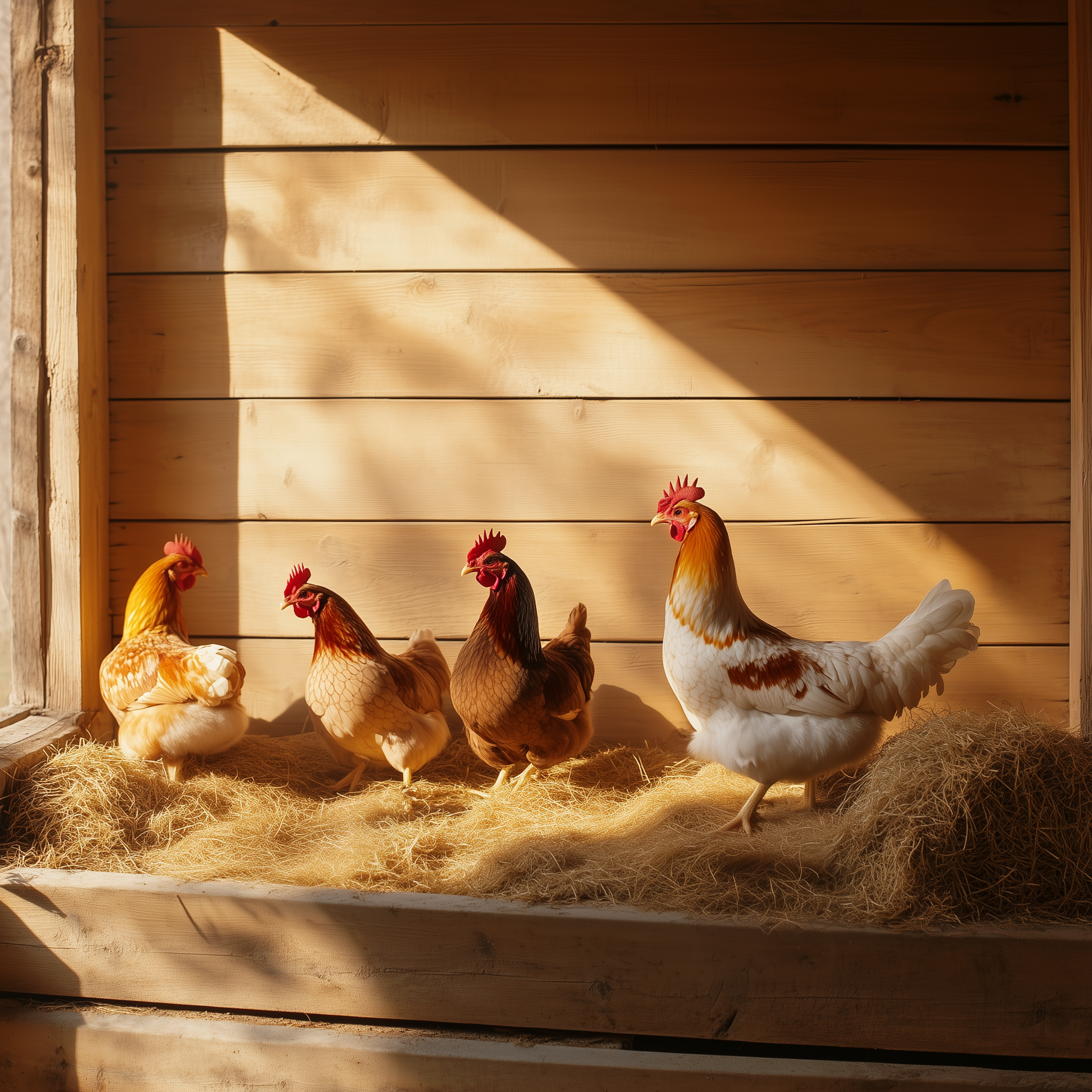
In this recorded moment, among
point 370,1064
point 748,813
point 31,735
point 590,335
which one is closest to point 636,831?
point 748,813

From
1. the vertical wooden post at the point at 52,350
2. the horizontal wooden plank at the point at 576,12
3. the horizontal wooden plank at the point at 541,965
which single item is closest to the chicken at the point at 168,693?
the vertical wooden post at the point at 52,350

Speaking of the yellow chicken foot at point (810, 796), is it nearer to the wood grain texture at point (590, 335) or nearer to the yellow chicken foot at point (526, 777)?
the yellow chicken foot at point (526, 777)

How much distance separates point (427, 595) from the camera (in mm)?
2453

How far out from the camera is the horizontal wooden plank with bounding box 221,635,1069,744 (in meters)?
2.32

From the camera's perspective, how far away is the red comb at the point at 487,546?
2.10 m

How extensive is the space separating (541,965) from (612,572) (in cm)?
121

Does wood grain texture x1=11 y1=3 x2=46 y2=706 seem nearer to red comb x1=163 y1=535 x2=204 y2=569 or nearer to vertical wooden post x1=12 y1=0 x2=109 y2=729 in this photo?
vertical wooden post x1=12 y1=0 x2=109 y2=729

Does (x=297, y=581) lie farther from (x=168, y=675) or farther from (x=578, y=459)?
(x=578, y=459)

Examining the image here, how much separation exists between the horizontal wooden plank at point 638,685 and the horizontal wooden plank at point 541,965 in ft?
2.88

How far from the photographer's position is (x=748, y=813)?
1.85 metres

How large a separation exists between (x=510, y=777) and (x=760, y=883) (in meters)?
0.92

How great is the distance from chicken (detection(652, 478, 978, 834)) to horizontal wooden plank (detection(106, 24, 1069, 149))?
1.36 m

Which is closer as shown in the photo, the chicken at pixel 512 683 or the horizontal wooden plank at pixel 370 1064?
the horizontal wooden plank at pixel 370 1064

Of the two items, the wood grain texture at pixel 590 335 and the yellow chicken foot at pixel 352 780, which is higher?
the wood grain texture at pixel 590 335
